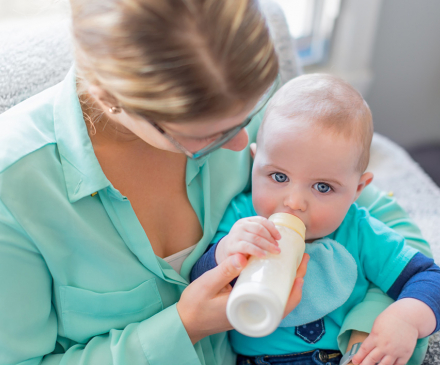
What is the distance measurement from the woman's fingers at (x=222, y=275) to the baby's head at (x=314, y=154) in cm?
25

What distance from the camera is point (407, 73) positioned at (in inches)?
97.0

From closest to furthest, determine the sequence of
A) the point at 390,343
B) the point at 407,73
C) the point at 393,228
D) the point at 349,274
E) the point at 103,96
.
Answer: the point at 103,96 < the point at 390,343 < the point at 349,274 < the point at 393,228 < the point at 407,73

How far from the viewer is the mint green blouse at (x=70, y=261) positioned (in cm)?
84

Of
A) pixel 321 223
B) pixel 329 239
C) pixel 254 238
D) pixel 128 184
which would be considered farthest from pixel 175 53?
pixel 329 239

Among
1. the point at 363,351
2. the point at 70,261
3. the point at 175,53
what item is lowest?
the point at 363,351

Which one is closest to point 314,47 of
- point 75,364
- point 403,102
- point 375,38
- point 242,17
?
point 375,38

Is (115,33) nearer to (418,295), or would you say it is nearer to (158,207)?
(158,207)

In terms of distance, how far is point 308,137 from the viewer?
1.02 m

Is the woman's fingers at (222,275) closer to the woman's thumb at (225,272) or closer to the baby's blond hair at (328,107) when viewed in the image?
the woman's thumb at (225,272)

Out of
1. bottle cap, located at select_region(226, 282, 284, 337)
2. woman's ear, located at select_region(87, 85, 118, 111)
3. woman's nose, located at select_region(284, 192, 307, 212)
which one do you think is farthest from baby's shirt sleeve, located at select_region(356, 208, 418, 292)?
woman's ear, located at select_region(87, 85, 118, 111)

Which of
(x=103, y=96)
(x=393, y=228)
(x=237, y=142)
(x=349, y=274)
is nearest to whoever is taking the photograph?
(x=103, y=96)

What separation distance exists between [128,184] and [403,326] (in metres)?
0.71

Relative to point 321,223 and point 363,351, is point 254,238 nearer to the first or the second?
point 321,223

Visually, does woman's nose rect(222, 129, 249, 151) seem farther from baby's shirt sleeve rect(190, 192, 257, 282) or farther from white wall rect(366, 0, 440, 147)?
white wall rect(366, 0, 440, 147)
